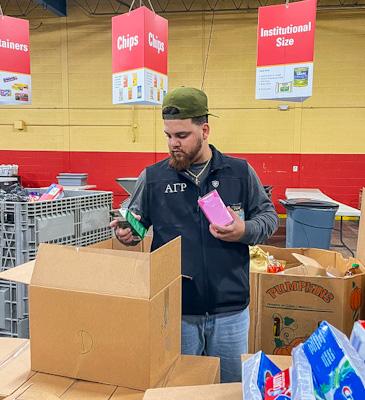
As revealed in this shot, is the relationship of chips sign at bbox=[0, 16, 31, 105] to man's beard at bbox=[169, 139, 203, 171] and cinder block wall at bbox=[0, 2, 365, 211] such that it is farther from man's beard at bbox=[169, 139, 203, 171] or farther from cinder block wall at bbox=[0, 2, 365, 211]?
man's beard at bbox=[169, 139, 203, 171]

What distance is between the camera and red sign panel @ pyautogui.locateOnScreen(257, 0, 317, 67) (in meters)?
4.71

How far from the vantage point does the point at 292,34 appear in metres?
4.77

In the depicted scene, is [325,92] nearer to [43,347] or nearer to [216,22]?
[216,22]

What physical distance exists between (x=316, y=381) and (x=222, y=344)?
1.17 meters

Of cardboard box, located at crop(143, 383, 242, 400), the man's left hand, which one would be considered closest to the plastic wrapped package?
cardboard box, located at crop(143, 383, 242, 400)

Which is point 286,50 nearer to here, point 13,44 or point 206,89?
point 13,44

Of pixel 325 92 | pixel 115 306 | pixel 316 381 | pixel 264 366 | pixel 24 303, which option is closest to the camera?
pixel 316 381

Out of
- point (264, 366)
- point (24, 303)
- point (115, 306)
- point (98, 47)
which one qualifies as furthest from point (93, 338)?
point (98, 47)

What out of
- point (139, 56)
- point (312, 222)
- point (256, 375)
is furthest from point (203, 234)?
point (312, 222)

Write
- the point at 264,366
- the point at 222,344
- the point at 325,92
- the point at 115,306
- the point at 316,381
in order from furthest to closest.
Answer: the point at 325,92, the point at 222,344, the point at 115,306, the point at 264,366, the point at 316,381

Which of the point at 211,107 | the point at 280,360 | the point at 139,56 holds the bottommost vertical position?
the point at 280,360

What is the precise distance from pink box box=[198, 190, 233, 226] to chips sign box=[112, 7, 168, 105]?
3311 mm

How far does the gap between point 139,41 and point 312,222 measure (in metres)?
3.04

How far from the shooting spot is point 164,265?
1.34 metres
